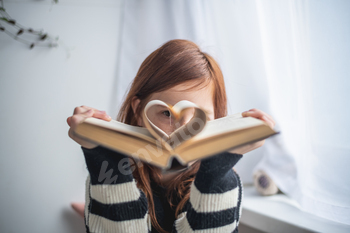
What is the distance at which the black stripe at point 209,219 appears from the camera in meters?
0.45

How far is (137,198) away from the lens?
1.57ft

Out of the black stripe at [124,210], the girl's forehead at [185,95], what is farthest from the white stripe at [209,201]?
the girl's forehead at [185,95]

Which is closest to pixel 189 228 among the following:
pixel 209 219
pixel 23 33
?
pixel 209 219

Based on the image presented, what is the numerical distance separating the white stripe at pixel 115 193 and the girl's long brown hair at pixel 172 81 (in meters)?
0.13

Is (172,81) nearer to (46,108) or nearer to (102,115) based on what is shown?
(102,115)

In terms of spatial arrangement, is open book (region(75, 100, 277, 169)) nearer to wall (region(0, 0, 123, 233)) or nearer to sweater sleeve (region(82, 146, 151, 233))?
sweater sleeve (region(82, 146, 151, 233))

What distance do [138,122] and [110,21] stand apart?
0.65 m

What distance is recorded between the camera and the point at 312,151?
59 cm

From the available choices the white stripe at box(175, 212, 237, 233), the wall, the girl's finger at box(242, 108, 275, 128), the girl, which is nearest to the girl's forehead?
the girl

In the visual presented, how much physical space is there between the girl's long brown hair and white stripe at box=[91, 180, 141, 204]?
133mm

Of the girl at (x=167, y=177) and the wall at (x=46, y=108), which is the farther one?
the wall at (x=46, y=108)

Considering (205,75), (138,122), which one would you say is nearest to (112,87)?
(138,122)

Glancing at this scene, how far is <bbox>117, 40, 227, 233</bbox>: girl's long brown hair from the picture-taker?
0.59 metres

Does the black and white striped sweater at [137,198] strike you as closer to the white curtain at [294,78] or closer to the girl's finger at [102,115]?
the girl's finger at [102,115]
